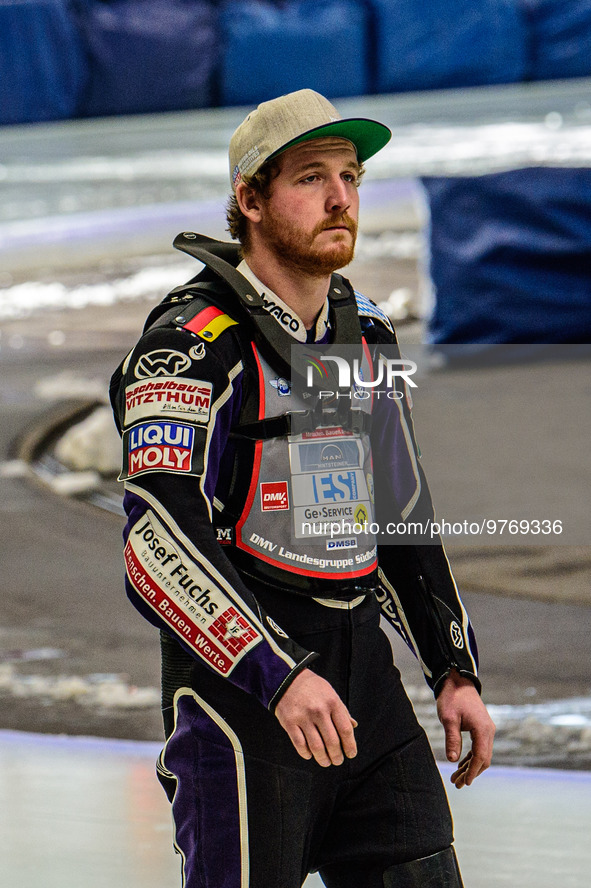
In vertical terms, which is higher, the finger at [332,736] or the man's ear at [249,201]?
the man's ear at [249,201]

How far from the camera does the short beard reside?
69.4 inches

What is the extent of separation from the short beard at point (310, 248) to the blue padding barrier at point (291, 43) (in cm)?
1708

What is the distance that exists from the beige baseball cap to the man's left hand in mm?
786

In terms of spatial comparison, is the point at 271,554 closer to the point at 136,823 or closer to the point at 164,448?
the point at 164,448

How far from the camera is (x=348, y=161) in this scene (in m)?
1.81

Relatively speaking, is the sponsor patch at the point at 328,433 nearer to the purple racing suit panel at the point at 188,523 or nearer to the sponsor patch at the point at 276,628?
the purple racing suit panel at the point at 188,523

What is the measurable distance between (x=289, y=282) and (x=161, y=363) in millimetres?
239

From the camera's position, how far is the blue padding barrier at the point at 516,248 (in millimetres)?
7652

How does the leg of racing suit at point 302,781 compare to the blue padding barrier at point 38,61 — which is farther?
the blue padding barrier at point 38,61

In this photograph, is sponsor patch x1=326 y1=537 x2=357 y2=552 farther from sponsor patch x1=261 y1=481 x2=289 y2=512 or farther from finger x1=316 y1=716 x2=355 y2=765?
finger x1=316 y1=716 x2=355 y2=765

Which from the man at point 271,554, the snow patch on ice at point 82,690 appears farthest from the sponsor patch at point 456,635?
the snow patch on ice at point 82,690

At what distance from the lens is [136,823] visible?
9.27ft

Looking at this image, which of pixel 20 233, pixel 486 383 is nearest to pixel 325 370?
pixel 486 383

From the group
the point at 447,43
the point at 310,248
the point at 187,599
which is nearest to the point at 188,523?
the point at 187,599
